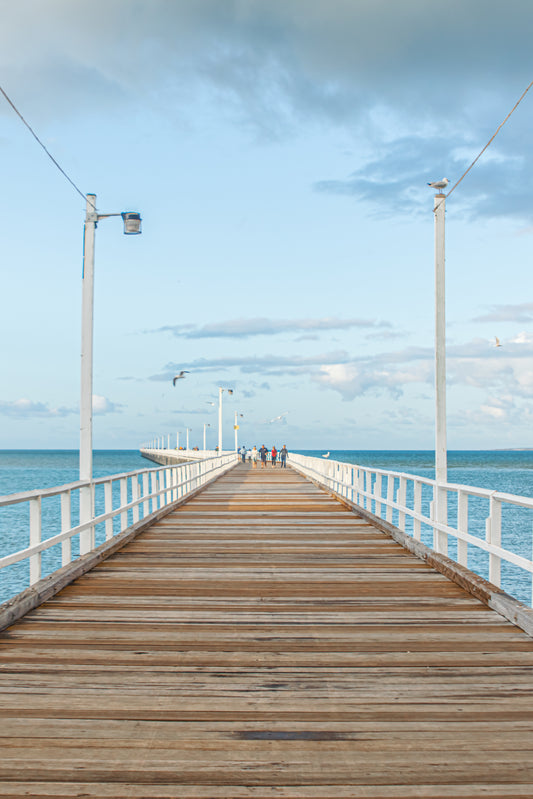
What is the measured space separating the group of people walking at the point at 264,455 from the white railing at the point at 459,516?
776 cm

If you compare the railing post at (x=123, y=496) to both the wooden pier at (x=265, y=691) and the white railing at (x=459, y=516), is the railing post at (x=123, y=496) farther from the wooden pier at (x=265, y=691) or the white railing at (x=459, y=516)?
the white railing at (x=459, y=516)

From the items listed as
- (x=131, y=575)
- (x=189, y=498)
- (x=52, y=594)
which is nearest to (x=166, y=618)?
(x=52, y=594)

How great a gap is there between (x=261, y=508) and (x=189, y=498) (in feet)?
10.6

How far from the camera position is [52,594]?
802 cm

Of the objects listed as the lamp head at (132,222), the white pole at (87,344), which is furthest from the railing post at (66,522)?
the lamp head at (132,222)

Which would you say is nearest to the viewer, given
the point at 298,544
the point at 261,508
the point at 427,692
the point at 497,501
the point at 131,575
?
the point at 427,692

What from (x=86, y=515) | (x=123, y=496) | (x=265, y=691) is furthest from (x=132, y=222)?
(x=265, y=691)

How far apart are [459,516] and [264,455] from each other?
49854mm

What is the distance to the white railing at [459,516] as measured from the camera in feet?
25.1

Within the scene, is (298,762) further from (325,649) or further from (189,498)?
(189,498)

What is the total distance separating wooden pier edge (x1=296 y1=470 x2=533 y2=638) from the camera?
6789 millimetres

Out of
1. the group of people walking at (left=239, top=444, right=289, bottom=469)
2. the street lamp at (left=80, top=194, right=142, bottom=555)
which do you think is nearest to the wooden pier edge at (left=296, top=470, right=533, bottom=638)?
the street lamp at (left=80, top=194, right=142, bottom=555)

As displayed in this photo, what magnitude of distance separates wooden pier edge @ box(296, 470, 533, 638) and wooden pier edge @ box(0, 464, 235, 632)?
4358mm

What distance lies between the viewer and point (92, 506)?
35.9 feet
